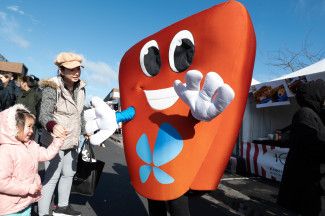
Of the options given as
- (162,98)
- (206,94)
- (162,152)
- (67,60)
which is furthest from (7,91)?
(206,94)

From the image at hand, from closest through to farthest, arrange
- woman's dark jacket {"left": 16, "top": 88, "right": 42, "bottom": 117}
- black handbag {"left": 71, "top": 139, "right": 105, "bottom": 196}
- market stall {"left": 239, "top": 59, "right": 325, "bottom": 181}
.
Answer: black handbag {"left": 71, "top": 139, "right": 105, "bottom": 196}, woman's dark jacket {"left": 16, "top": 88, "right": 42, "bottom": 117}, market stall {"left": 239, "top": 59, "right": 325, "bottom": 181}

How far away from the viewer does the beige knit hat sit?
271 centimetres

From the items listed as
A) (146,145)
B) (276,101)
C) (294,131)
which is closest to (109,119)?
(146,145)

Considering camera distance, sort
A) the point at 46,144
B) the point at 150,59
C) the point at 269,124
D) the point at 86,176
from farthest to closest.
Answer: the point at 269,124 < the point at 86,176 < the point at 46,144 < the point at 150,59

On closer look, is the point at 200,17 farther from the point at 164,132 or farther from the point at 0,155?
the point at 0,155

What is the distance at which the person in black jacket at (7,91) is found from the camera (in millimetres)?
5227

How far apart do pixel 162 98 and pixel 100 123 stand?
0.42m

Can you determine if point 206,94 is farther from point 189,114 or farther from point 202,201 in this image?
point 202,201

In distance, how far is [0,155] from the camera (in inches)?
81.4

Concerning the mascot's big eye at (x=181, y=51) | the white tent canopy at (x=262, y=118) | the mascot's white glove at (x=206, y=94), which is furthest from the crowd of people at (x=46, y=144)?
the white tent canopy at (x=262, y=118)

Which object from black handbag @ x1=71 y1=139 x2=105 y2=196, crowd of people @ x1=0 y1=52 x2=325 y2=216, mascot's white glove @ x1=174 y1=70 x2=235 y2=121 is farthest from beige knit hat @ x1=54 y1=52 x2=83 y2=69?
mascot's white glove @ x1=174 y1=70 x2=235 y2=121

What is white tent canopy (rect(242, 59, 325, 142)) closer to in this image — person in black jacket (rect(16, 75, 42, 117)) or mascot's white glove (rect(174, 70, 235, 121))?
person in black jacket (rect(16, 75, 42, 117))

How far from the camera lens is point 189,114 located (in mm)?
1952

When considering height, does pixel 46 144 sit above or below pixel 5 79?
below
